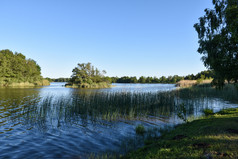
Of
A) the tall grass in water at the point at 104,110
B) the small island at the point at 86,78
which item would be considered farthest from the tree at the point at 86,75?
the tall grass in water at the point at 104,110

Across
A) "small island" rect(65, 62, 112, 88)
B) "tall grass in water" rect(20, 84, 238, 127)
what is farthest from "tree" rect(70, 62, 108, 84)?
"tall grass in water" rect(20, 84, 238, 127)

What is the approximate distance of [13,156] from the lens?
616cm

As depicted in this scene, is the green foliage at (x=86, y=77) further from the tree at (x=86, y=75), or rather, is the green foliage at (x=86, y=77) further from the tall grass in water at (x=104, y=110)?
the tall grass in water at (x=104, y=110)

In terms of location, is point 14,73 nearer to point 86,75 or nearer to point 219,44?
point 86,75

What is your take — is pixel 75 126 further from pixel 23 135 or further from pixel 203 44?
pixel 203 44

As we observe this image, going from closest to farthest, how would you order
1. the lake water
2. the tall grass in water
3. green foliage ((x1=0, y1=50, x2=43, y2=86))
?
the lake water → the tall grass in water → green foliage ((x1=0, y1=50, x2=43, y2=86))

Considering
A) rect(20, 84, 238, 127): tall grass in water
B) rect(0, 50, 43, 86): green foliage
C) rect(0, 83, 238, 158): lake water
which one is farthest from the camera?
rect(0, 50, 43, 86): green foliage

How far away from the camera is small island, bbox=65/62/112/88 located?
61.8 meters

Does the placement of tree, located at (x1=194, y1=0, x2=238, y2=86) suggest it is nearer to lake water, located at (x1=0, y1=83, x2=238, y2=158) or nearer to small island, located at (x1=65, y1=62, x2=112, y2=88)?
lake water, located at (x1=0, y1=83, x2=238, y2=158)

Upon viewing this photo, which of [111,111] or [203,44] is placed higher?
[203,44]

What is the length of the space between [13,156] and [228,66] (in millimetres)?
11445

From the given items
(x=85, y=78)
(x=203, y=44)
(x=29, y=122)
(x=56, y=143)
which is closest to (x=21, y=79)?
(x=85, y=78)

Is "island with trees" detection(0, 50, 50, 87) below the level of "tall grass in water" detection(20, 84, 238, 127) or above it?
above

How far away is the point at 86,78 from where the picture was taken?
6275 cm
